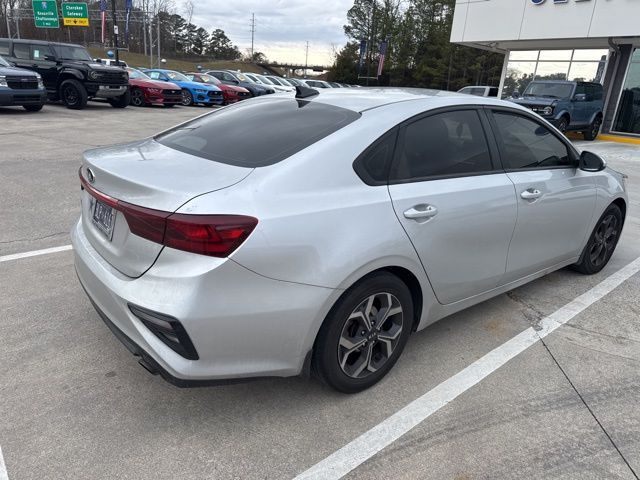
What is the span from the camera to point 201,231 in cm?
205

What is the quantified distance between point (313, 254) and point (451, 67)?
59.1 metres

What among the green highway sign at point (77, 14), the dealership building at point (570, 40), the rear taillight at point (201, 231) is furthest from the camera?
the green highway sign at point (77, 14)

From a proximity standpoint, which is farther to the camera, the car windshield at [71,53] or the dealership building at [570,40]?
the dealership building at [570,40]

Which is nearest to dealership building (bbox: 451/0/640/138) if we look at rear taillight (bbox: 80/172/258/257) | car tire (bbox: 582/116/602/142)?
car tire (bbox: 582/116/602/142)

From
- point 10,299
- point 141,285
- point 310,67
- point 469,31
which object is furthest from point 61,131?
point 310,67

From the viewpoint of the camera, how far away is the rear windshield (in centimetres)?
255

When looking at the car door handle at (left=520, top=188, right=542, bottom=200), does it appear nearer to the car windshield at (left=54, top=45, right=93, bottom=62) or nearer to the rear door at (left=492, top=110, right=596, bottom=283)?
the rear door at (left=492, top=110, right=596, bottom=283)

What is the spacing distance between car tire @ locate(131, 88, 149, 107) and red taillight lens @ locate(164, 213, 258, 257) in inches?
741

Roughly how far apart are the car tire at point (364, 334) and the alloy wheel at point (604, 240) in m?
2.54

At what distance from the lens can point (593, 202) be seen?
4.09 metres

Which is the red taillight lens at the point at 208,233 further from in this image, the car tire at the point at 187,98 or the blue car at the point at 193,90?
the car tire at the point at 187,98

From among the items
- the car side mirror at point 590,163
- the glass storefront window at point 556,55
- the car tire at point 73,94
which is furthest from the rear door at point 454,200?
the glass storefront window at point 556,55

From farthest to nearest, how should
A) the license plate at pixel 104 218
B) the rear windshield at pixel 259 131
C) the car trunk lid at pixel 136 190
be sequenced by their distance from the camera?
the rear windshield at pixel 259 131 → the license plate at pixel 104 218 → the car trunk lid at pixel 136 190

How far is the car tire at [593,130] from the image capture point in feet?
57.1
